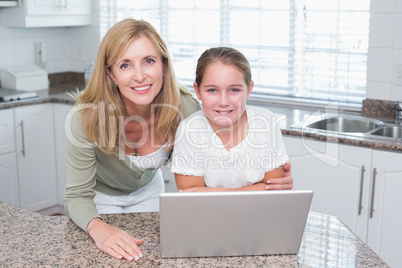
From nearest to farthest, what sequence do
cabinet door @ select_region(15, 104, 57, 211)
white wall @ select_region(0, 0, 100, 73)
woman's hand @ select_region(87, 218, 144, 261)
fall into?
woman's hand @ select_region(87, 218, 144, 261) → cabinet door @ select_region(15, 104, 57, 211) → white wall @ select_region(0, 0, 100, 73)

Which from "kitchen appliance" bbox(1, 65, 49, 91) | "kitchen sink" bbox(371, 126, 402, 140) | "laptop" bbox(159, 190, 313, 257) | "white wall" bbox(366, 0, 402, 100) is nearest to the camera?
"laptop" bbox(159, 190, 313, 257)

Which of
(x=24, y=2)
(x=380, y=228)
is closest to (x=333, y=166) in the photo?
(x=380, y=228)

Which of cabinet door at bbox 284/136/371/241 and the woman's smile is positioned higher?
the woman's smile

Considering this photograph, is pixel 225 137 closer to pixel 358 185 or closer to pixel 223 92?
pixel 223 92

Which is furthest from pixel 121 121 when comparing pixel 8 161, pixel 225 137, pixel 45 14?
pixel 45 14

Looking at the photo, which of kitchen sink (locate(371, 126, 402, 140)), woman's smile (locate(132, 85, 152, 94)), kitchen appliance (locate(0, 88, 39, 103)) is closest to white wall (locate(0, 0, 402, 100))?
kitchen sink (locate(371, 126, 402, 140))

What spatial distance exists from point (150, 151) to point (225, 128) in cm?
33

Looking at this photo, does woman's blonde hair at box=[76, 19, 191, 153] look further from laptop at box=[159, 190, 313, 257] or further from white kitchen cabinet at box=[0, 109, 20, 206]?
white kitchen cabinet at box=[0, 109, 20, 206]

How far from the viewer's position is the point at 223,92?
Result: 159 cm

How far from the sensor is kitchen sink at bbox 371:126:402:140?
2.66m

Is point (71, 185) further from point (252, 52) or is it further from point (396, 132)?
point (252, 52)

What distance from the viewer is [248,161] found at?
1.65 metres

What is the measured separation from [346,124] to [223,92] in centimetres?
148

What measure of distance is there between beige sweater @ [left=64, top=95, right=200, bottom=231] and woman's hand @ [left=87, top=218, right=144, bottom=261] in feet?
0.19
